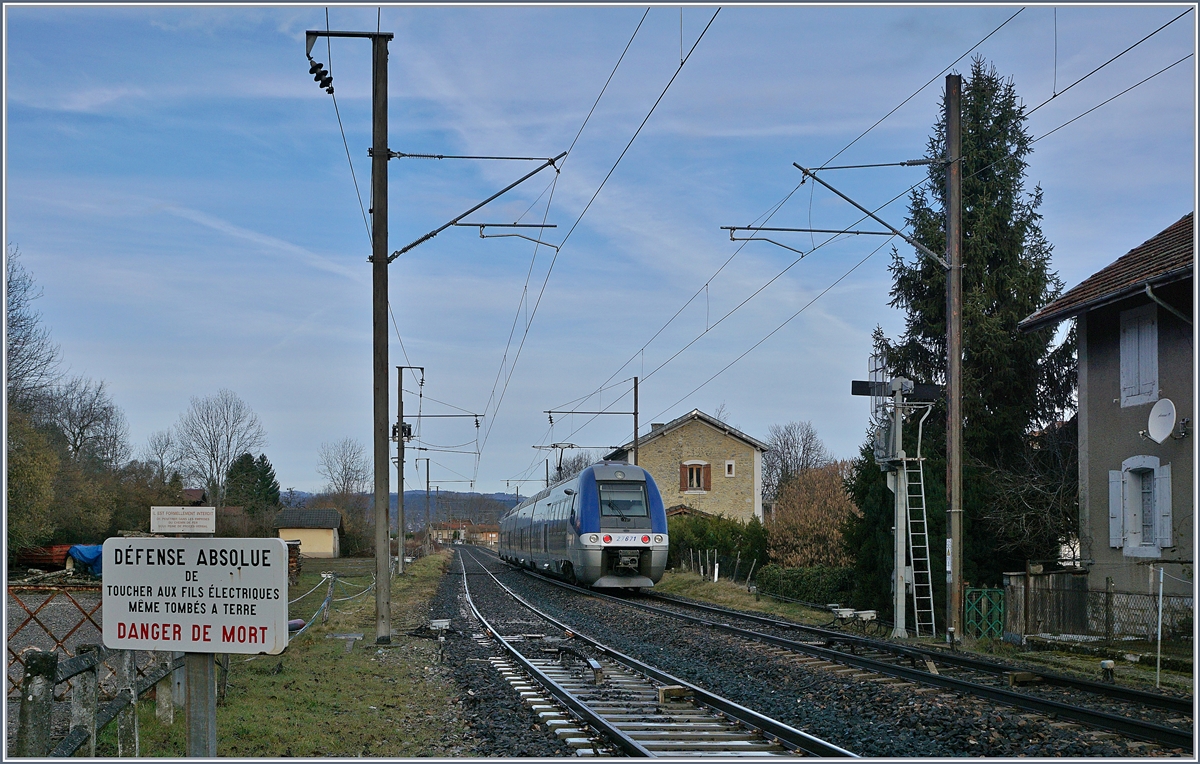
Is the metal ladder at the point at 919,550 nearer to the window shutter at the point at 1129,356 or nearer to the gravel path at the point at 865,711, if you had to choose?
the window shutter at the point at 1129,356

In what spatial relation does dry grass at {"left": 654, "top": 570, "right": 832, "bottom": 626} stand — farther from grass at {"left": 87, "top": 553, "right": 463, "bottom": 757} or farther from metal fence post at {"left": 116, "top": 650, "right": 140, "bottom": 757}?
metal fence post at {"left": 116, "top": 650, "right": 140, "bottom": 757}

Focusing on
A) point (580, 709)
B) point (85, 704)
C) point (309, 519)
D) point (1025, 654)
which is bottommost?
point (309, 519)

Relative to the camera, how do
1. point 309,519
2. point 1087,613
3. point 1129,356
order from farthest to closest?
1. point 309,519
2. point 1129,356
3. point 1087,613

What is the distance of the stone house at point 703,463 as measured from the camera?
56375 millimetres

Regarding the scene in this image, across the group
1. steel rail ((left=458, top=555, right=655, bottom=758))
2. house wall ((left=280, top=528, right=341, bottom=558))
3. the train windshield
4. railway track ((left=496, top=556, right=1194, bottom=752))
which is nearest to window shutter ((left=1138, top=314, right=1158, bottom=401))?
railway track ((left=496, top=556, right=1194, bottom=752))

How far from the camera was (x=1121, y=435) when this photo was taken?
18.9 metres

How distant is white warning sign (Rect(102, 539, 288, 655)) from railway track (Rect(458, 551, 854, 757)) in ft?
12.3

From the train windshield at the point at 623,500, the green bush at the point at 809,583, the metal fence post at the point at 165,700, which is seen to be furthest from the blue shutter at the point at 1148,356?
the metal fence post at the point at 165,700

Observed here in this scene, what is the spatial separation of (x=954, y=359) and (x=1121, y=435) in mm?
4336

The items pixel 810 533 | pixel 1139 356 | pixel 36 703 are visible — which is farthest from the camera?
pixel 810 533

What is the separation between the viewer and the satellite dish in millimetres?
17109

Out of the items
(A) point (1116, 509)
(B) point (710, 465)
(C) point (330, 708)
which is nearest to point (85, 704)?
(C) point (330, 708)

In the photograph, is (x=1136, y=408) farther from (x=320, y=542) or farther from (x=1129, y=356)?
(x=320, y=542)

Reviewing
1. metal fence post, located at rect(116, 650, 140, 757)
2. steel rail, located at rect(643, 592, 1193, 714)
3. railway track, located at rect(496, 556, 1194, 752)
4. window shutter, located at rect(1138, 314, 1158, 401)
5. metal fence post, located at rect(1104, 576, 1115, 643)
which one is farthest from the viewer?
window shutter, located at rect(1138, 314, 1158, 401)
